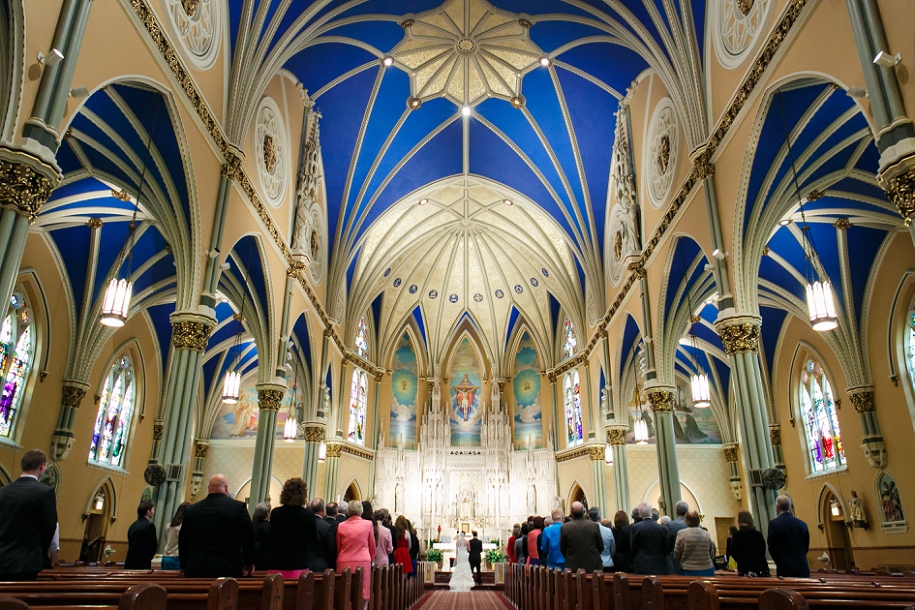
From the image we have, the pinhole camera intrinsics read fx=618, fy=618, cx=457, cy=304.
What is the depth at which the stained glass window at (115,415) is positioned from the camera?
64.8 feet

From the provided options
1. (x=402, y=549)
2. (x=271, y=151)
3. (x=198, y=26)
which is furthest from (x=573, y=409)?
(x=198, y=26)

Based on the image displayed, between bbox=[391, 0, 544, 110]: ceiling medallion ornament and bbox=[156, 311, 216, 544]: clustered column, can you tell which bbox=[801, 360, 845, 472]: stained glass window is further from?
bbox=[156, 311, 216, 544]: clustered column

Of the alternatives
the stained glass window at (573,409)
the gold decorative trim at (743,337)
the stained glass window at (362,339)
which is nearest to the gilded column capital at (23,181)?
the gold decorative trim at (743,337)

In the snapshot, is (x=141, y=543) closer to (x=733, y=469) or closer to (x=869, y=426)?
(x=869, y=426)

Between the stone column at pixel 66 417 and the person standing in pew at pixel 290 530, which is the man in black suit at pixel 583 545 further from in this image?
the stone column at pixel 66 417

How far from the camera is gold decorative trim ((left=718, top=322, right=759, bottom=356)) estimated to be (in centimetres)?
1128

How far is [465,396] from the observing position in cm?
3178

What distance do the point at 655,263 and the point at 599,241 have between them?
6275 mm

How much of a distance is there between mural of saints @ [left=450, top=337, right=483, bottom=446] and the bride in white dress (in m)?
6.72

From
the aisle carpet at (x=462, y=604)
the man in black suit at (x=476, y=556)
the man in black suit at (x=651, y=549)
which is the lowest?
the aisle carpet at (x=462, y=604)

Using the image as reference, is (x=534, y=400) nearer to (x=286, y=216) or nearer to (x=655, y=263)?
(x=655, y=263)

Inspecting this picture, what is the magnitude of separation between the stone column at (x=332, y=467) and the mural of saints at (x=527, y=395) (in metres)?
9.76

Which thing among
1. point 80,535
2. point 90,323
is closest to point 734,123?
point 90,323

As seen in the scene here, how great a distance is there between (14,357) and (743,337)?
17261 millimetres
